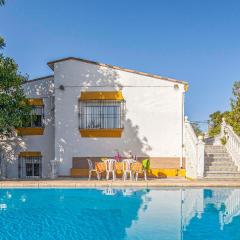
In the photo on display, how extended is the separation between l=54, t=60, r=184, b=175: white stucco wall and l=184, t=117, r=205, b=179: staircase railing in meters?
0.92

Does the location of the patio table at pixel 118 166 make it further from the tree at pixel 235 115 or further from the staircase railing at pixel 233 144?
the tree at pixel 235 115

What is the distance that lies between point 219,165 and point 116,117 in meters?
5.63

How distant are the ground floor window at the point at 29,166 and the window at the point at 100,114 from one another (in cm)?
333

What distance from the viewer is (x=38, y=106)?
57.0ft

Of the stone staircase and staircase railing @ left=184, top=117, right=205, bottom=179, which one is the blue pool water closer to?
staircase railing @ left=184, top=117, right=205, bottom=179

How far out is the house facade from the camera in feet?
53.9

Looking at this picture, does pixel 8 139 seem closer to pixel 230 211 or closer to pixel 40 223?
pixel 40 223

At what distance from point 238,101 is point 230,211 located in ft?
34.6

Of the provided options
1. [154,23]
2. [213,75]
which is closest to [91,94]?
[213,75]

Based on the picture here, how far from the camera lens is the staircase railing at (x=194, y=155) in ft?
46.7

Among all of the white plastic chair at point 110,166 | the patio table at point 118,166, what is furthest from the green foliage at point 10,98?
the white plastic chair at point 110,166

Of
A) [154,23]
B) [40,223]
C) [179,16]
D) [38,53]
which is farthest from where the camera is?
[154,23]

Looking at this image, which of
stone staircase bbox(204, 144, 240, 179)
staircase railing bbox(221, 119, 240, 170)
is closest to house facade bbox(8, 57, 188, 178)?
stone staircase bbox(204, 144, 240, 179)

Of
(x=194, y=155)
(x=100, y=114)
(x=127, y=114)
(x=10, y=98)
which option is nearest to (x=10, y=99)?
(x=10, y=98)
